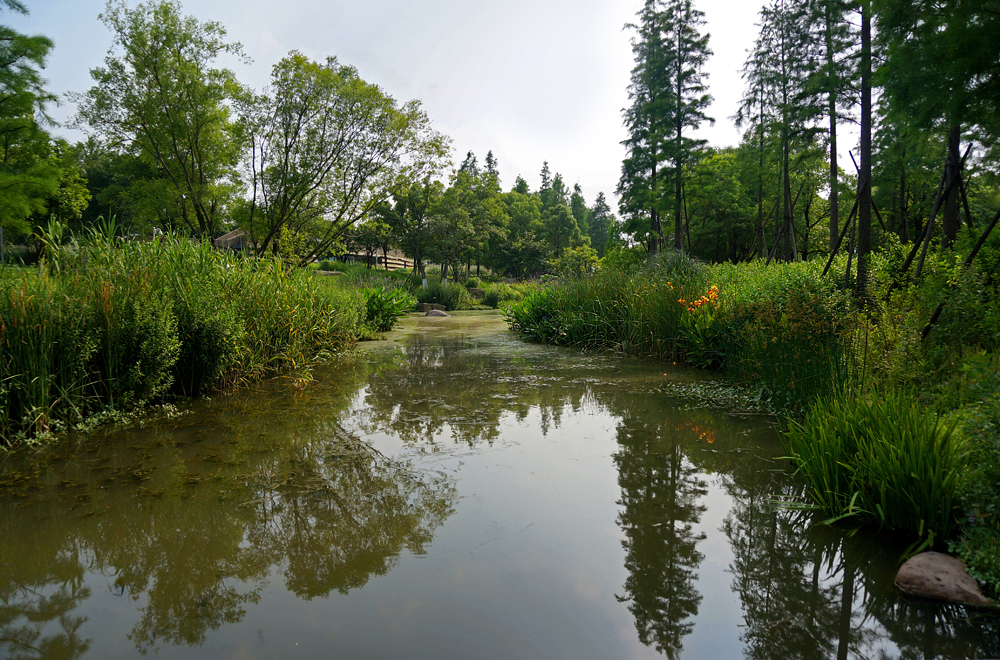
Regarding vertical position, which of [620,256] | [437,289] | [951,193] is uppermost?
[620,256]

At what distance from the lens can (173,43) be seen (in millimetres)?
13945

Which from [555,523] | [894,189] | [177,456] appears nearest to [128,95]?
[177,456]

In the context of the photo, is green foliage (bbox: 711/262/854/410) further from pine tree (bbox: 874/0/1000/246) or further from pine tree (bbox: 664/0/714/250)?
pine tree (bbox: 664/0/714/250)

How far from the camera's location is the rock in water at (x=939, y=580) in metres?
2.03

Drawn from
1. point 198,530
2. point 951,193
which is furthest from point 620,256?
point 198,530

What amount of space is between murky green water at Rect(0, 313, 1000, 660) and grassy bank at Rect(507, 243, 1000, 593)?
27cm

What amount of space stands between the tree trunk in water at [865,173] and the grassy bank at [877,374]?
0.20 metres

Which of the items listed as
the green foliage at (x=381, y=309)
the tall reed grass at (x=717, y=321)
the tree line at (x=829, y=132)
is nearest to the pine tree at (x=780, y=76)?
the tree line at (x=829, y=132)

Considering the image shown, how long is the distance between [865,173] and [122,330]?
340 inches

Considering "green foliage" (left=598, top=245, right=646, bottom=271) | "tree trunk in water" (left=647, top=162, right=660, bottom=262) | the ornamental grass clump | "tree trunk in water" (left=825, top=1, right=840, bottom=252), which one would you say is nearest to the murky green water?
the ornamental grass clump

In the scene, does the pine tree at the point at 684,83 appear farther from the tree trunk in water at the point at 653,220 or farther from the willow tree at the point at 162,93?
the willow tree at the point at 162,93

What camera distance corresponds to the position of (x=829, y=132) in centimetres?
1098

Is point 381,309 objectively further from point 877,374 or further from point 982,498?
point 982,498

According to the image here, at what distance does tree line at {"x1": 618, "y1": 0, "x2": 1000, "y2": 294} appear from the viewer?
3684mm
